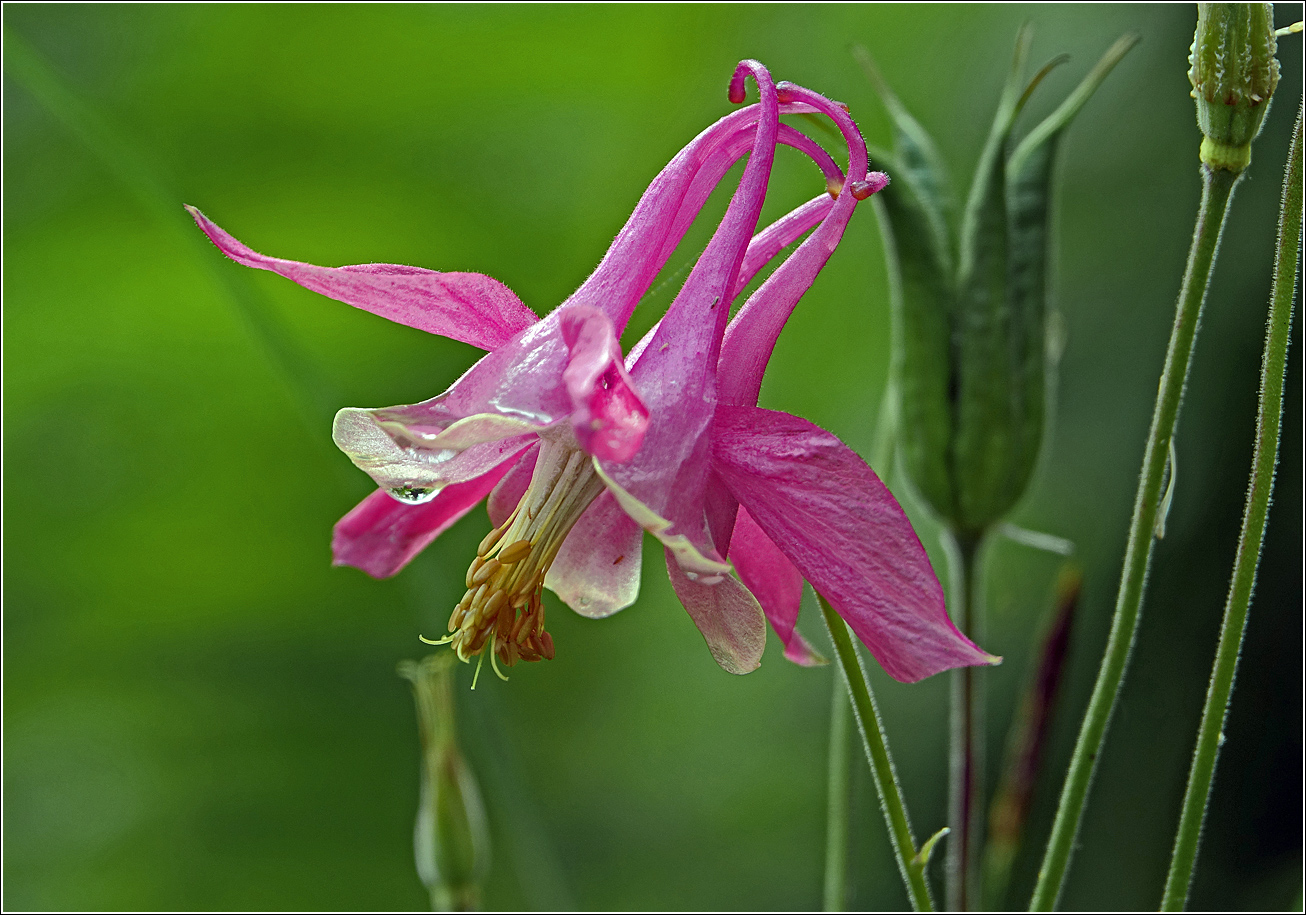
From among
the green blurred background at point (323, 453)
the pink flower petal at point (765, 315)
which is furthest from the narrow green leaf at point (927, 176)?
the green blurred background at point (323, 453)

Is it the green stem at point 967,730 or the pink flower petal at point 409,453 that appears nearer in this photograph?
the pink flower petal at point 409,453

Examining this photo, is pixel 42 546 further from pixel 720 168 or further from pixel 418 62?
pixel 720 168

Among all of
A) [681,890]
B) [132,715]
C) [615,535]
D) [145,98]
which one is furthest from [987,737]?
[145,98]

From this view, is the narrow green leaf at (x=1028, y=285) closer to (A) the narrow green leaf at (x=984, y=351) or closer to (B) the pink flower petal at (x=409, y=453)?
(A) the narrow green leaf at (x=984, y=351)

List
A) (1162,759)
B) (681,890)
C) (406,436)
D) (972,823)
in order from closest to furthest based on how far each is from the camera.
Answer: (406,436)
(972,823)
(1162,759)
(681,890)

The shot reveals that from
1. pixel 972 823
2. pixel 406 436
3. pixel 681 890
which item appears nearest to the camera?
pixel 406 436

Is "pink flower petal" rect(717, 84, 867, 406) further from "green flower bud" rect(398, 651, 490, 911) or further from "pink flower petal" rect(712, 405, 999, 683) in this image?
"green flower bud" rect(398, 651, 490, 911)
